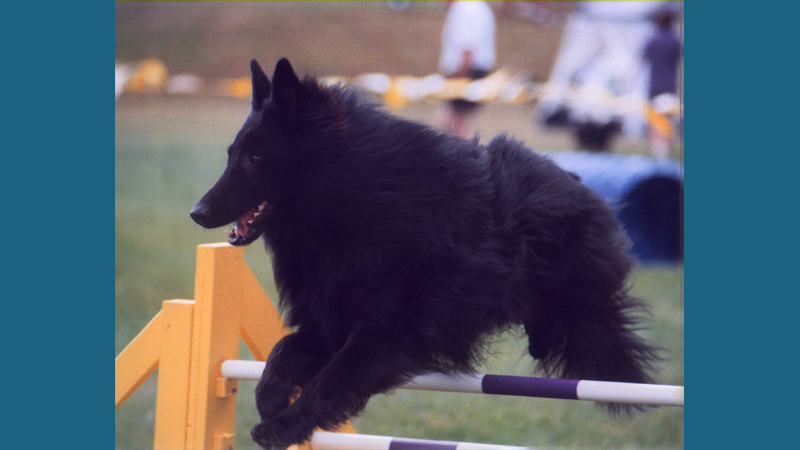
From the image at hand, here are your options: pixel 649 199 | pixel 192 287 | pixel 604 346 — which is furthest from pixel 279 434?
pixel 192 287

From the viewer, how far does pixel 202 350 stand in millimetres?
2166

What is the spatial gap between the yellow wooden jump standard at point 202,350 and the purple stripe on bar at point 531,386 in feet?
2.21

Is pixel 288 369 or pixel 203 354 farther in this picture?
pixel 203 354

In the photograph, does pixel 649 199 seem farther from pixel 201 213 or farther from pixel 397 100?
pixel 201 213

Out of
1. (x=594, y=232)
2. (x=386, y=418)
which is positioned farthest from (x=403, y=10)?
(x=594, y=232)

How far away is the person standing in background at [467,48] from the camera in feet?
15.6

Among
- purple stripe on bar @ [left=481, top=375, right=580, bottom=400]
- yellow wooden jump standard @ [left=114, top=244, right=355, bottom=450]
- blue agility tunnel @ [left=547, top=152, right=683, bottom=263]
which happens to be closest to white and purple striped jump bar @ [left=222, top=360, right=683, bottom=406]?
purple stripe on bar @ [left=481, top=375, right=580, bottom=400]

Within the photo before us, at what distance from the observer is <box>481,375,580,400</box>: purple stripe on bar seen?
1847 millimetres

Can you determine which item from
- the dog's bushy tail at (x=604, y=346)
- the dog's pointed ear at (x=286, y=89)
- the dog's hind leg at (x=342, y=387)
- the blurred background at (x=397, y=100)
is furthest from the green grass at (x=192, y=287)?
the dog's pointed ear at (x=286, y=89)

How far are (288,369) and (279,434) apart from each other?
210 mm

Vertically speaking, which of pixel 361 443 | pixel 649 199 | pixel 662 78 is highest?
pixel 662 78

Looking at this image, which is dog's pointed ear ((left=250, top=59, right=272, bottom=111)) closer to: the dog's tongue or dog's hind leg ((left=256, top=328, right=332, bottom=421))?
the dog's tongue

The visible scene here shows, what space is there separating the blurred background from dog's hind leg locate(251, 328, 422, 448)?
2034 millimetres

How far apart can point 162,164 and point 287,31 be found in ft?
4.16
